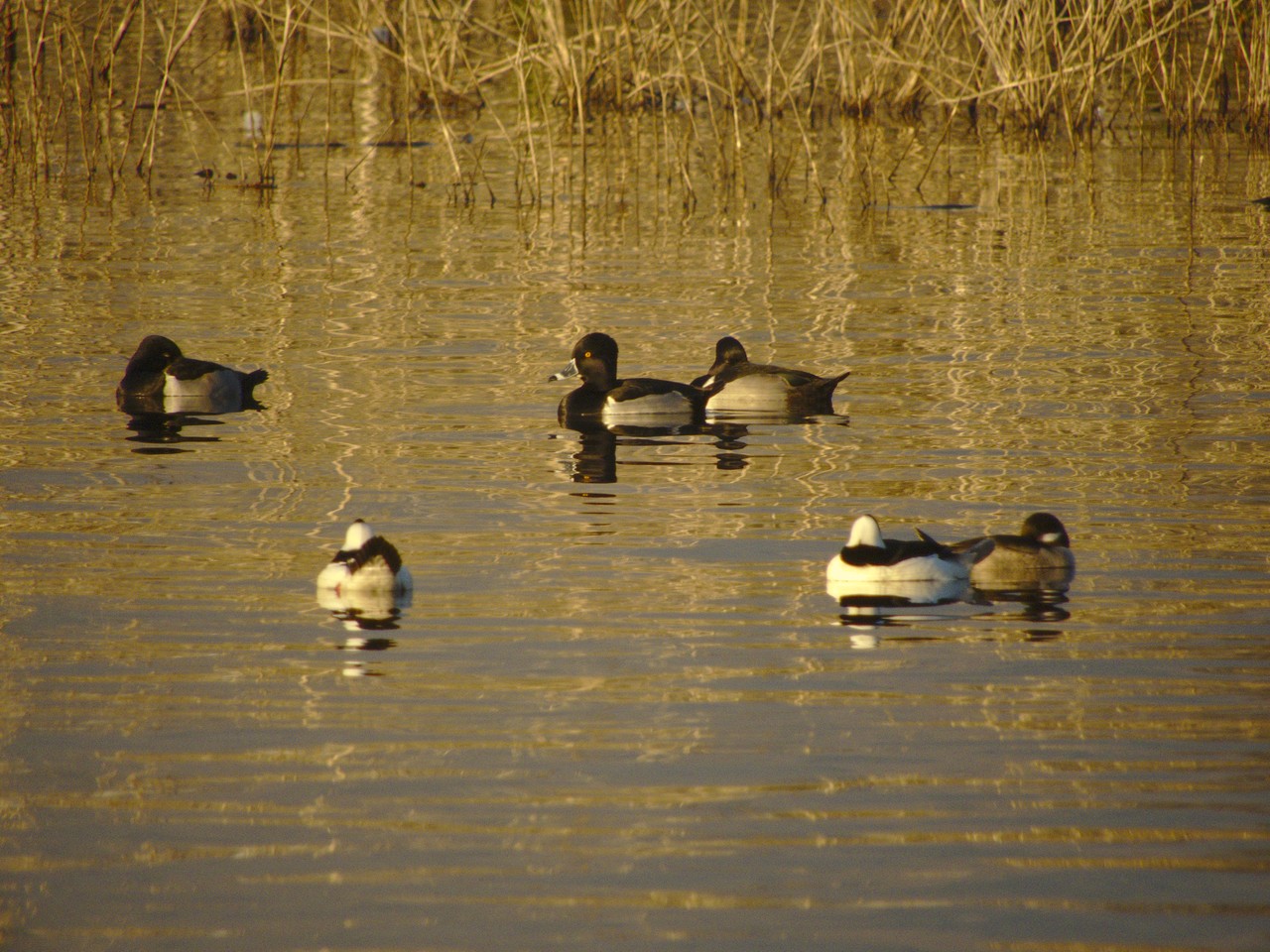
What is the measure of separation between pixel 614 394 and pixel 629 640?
5722mm

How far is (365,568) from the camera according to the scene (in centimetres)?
890

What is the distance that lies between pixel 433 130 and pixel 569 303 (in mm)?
13809

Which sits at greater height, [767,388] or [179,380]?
[179,380]

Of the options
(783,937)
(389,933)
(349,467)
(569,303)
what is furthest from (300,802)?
(569,303)

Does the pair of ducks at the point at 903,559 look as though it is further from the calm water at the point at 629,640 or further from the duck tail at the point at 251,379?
the duck tail at the point at 251,379

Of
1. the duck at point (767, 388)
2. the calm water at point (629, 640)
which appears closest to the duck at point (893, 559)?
the calm water at point (629, 640)

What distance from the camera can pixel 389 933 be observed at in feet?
18.7

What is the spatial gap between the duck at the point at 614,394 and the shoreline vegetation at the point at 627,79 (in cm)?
625

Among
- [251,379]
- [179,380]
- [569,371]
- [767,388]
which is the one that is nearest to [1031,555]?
[767,388]

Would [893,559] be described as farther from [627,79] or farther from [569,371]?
[627,79]

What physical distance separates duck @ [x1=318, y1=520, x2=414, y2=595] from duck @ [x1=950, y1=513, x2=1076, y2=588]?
9.09 ft

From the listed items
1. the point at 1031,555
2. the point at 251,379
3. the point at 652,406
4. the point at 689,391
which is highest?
the point at 251,379

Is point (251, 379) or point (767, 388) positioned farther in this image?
point (251, 379)

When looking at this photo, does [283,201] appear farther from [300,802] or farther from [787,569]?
[300,802]
